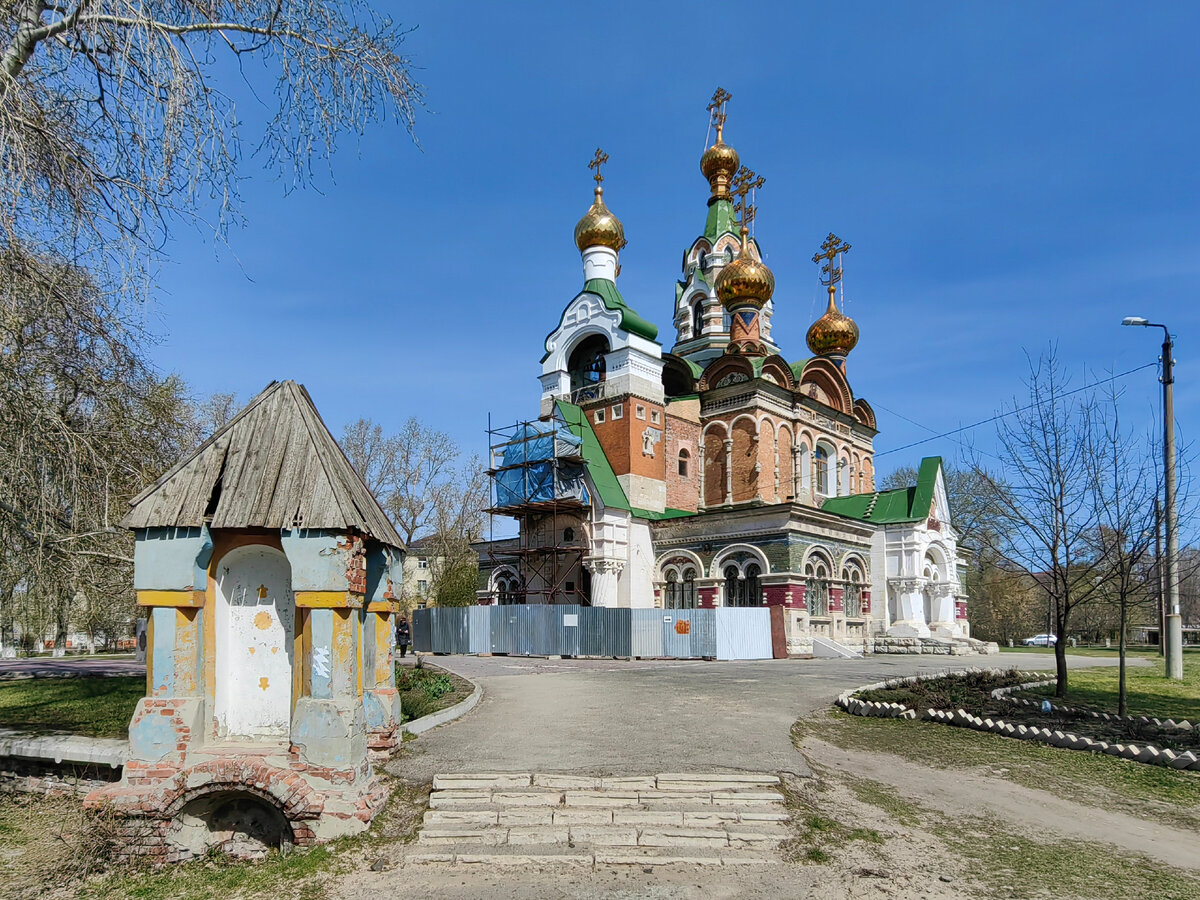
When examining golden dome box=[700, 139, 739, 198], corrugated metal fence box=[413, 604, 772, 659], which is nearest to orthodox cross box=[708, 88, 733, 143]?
golden dome box=[700, 139, 739, 198]

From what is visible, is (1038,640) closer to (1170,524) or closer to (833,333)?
(833,333)

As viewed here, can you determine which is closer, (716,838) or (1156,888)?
(1156,888)

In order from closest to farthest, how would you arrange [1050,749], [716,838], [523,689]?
1. [716,838]
2. [1050,749]
3. [523,689]

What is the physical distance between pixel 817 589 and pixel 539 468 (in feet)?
31.7

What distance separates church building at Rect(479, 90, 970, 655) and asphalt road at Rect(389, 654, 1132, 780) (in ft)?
23.2

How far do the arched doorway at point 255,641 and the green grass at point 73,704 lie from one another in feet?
13.3

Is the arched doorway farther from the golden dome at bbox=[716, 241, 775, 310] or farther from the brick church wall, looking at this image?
the golden dome at bbox=[716, 241, 775, 310]

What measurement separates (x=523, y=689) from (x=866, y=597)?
17732mm

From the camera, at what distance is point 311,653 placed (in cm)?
720

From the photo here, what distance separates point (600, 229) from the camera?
3234 cm

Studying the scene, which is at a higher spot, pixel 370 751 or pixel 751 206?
pixel 751 206

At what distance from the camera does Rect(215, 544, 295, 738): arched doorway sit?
7625 millimetres

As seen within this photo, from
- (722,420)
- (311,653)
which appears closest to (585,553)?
(722,420)

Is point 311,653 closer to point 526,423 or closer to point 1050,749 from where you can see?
point 1050,749
